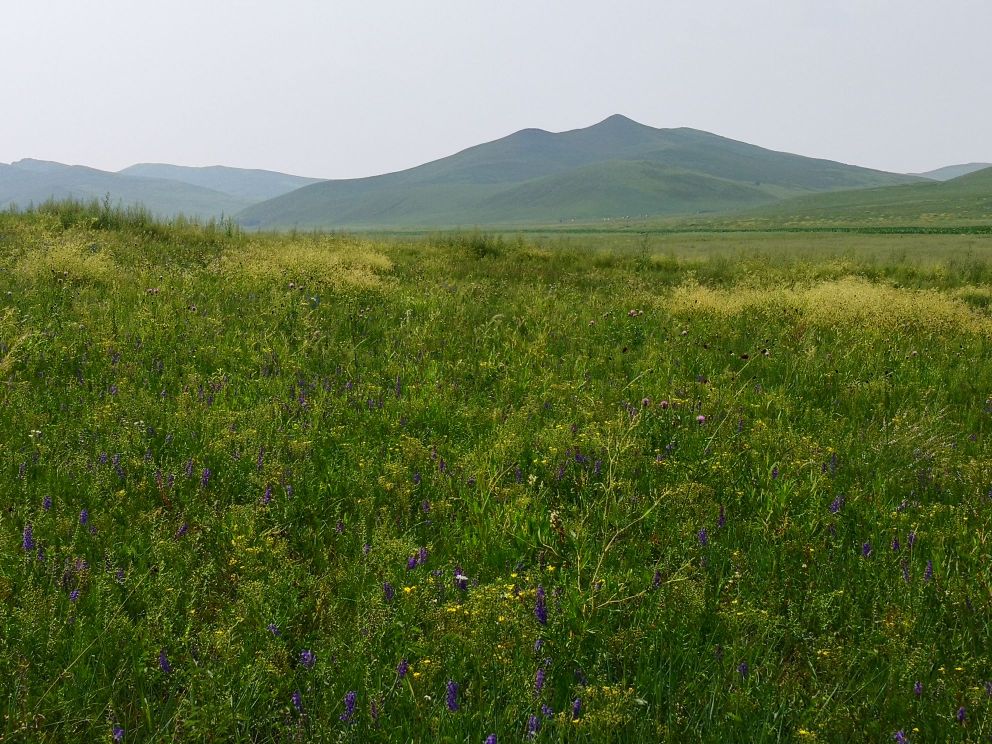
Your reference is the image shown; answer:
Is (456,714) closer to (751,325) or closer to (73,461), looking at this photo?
(73,461)

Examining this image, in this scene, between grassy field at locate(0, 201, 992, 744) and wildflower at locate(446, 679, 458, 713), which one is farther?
grassy field at locate(0, 201, 992, 744)

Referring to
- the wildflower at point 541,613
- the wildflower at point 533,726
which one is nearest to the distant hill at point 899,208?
the wildflower at point 541,613

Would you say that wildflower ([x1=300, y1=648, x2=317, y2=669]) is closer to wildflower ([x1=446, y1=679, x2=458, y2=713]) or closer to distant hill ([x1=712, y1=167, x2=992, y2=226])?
wildflower ([x1=446, y1=679, x2=458, y2=713])

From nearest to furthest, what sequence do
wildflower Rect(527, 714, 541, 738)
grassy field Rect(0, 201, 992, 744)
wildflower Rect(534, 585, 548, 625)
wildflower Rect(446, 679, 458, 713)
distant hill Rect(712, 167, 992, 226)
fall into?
wildflower Rect(527, 714, 541, 738)
wildflower Rect(446, 679, 458, 713)
grassy field Rect(0, 201, 992, 744)
wildflower Rect(534, 585, 548, 625)
distant hill Rect(712, 167, 992, 226)

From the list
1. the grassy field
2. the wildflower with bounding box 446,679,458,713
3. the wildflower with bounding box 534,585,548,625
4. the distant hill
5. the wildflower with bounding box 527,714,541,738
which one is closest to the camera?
the wildflower with bounding box 527,714,541,738

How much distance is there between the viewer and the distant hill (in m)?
79.1

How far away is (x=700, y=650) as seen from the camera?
6.96 ft

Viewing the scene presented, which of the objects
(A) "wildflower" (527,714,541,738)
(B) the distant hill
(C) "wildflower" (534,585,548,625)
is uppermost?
(B) the distant hill

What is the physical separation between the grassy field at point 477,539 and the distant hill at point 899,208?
262 feet

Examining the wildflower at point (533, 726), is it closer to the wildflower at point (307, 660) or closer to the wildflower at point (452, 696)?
the wildflower at point (452, 696)

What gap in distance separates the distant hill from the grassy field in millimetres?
79907

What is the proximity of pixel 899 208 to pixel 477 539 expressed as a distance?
121468mm

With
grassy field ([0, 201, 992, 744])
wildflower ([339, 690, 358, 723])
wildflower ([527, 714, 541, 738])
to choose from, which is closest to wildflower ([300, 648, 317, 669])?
grassy field ([0, 201, 992, 744])

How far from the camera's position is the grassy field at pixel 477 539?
1811mm
